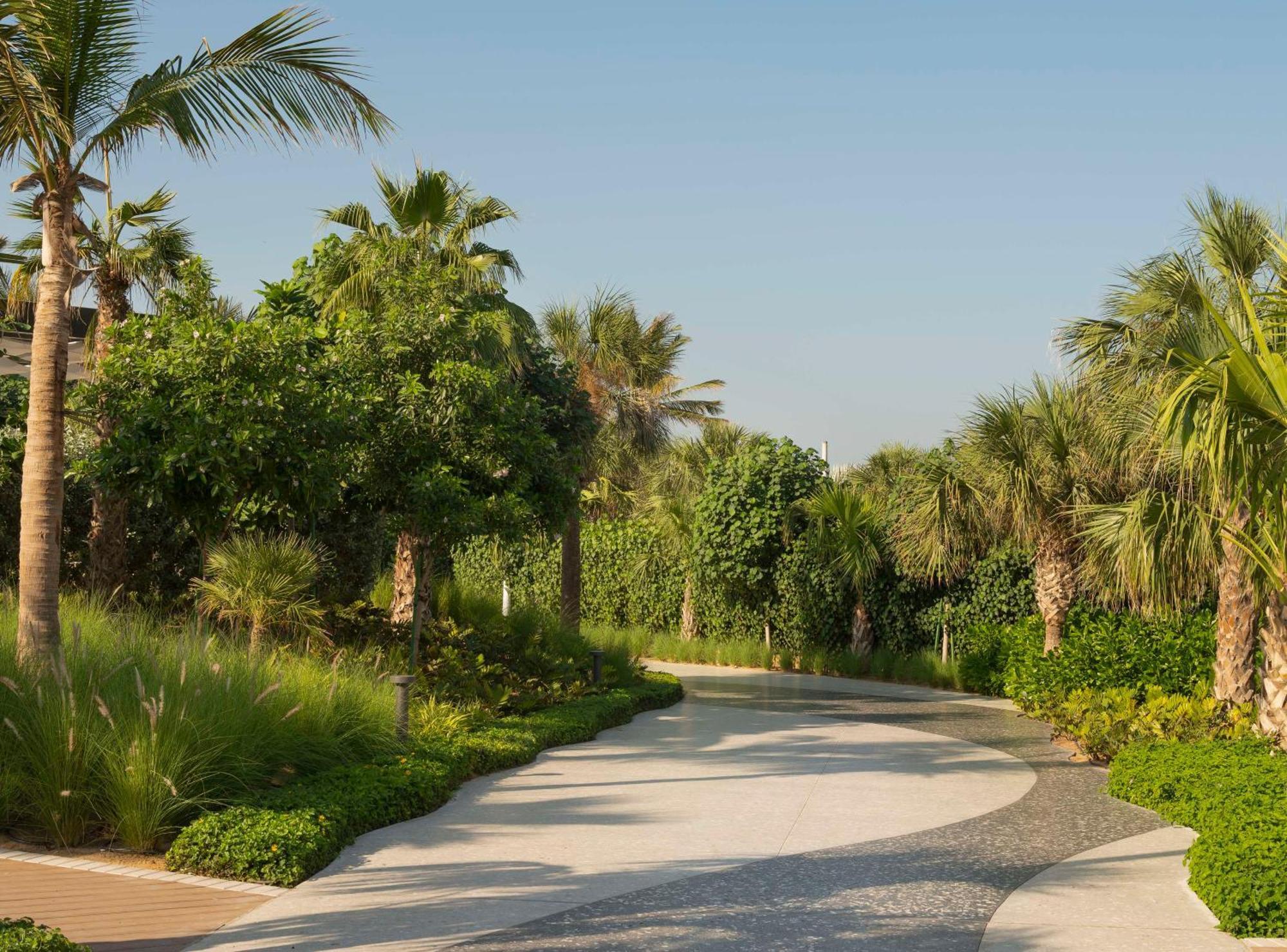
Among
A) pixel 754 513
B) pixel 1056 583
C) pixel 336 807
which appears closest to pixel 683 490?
pixel 754 513

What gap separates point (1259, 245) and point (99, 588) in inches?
561

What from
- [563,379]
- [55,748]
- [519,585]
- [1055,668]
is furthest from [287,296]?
[519,585]

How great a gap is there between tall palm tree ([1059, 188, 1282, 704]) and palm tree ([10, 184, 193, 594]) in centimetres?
1165

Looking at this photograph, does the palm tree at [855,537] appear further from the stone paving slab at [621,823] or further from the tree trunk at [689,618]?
the stone paving slab at [621,823]

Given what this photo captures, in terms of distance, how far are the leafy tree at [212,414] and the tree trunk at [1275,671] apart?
9194 mm

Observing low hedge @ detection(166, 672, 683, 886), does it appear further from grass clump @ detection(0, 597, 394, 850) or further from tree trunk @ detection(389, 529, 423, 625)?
tree trunk @ detection(389, 529, 423, 625)

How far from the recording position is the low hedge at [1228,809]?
6.29 m

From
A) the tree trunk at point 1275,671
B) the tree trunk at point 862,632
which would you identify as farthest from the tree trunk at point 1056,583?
the tree trunk at point 1275,671

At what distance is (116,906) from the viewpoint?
6.24 m

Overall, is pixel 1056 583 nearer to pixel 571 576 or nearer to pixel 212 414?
A: pixel 571 576

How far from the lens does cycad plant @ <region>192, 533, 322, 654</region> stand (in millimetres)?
12461

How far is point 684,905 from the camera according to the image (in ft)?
21.9

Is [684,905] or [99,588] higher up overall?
[99,588]

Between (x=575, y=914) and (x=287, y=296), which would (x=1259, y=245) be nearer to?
(x=575, y=914)
